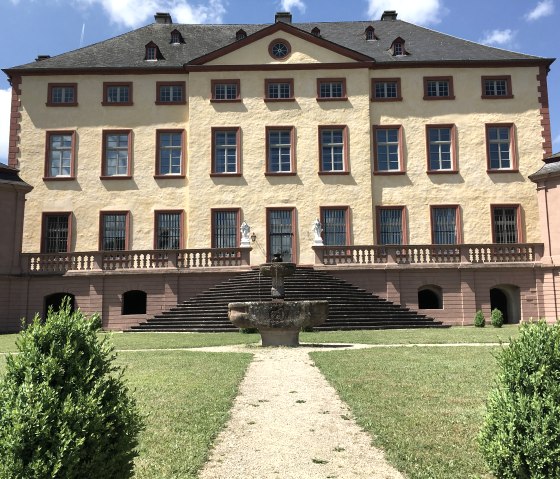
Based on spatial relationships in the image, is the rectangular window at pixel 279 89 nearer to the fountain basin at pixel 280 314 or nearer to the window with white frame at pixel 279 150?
the window with white frame at pixel 279 150

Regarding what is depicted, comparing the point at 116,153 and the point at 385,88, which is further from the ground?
the point at 385,88

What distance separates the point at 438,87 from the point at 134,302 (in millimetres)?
22682

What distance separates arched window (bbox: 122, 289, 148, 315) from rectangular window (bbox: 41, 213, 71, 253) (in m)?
5.65

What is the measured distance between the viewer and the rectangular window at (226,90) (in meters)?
33.2

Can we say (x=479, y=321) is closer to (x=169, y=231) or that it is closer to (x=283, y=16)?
(x=169, y=231)

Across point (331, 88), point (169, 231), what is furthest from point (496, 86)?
point (169, 231)

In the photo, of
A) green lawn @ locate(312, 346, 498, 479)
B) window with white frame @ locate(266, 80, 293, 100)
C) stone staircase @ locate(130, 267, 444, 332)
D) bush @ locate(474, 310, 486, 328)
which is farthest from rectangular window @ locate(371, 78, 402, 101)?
green lawn @ locate(312, 346, 498, 479)

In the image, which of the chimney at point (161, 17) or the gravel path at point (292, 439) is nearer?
the gravel path at point (292, 439)

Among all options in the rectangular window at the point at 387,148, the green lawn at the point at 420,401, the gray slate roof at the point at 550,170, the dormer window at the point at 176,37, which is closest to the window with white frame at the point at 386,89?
the rectangular window at the point at 387,148

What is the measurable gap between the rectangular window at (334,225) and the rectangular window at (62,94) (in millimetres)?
17072

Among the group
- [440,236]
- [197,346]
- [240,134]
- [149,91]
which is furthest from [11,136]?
[440,236]

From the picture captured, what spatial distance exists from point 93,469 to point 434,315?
25794mm

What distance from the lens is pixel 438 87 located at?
3353cm

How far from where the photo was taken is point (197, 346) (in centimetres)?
1655
